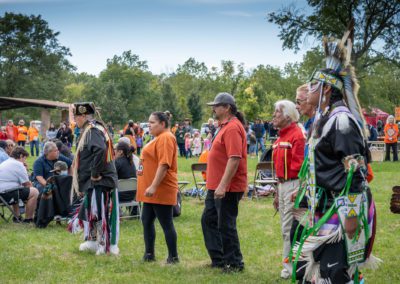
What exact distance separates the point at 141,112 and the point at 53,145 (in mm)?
57679

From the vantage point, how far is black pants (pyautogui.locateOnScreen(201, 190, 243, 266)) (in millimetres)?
5551

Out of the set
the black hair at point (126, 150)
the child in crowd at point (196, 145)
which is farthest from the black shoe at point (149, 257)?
the child in crowd at point (196, 145)

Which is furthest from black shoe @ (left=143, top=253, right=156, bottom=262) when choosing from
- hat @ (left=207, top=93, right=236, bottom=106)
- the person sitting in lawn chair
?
the person sitting in lawn chair

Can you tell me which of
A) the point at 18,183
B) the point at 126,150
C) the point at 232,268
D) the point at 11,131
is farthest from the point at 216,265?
the point at 11,131

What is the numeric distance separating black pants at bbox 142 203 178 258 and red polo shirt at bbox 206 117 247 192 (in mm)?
686

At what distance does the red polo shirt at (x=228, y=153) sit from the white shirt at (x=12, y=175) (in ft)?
14.1

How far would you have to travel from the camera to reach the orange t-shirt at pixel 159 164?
5.99 meters

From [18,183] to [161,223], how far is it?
3.66 metres

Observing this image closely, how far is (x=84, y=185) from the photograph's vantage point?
6625 millimetres

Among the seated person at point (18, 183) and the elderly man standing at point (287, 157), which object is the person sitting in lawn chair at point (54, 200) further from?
the elderly man standing at point (287, 157)

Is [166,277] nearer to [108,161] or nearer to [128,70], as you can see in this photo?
[108,161]

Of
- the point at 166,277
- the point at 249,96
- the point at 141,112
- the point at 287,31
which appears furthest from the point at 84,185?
the point at 141,112

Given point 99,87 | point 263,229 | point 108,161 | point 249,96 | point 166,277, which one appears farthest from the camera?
point 99,87

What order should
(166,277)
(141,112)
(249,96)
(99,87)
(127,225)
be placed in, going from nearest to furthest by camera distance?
(166,277) → (127,225) → (249,96) → (99,87) → (141,112)
